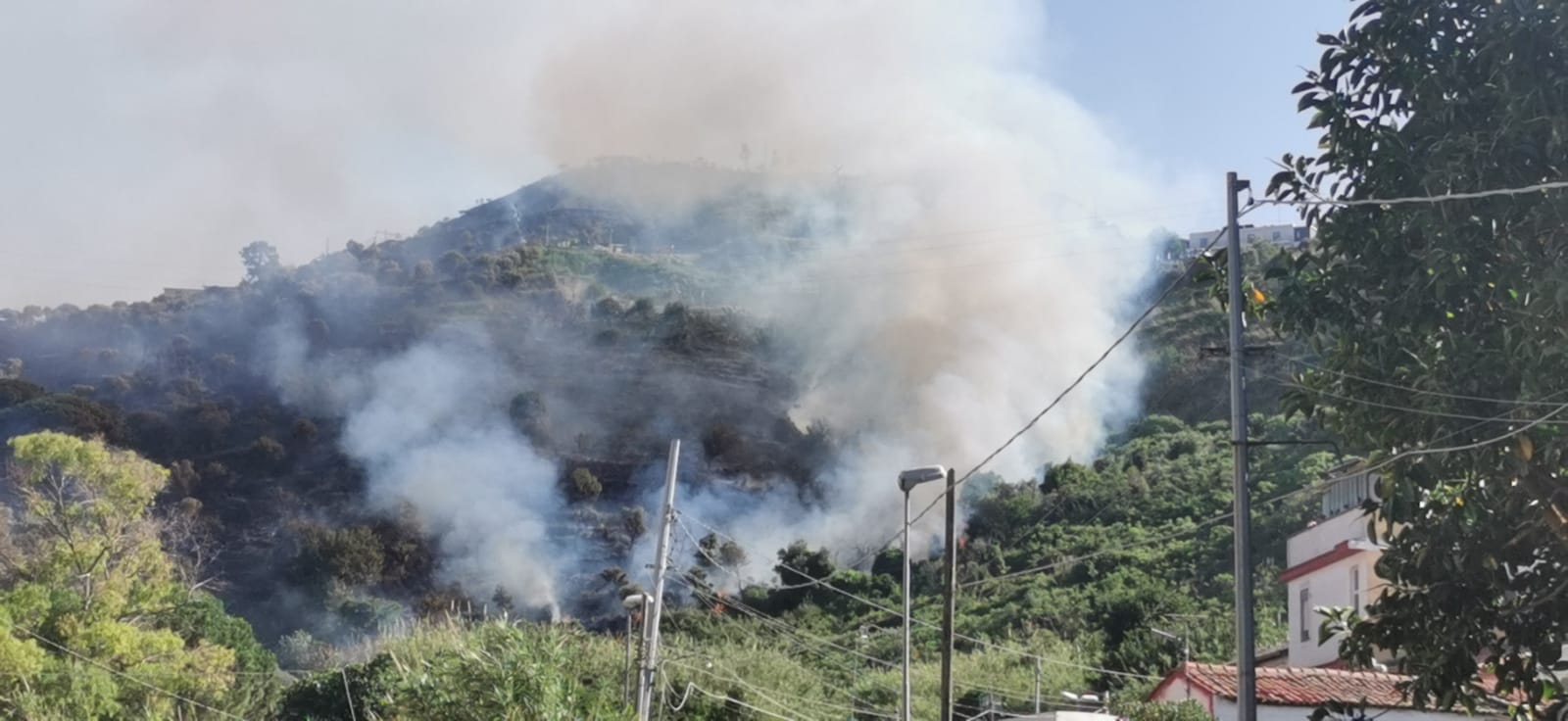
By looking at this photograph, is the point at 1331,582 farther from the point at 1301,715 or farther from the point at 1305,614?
the point at 1301,715

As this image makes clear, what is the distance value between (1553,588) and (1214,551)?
2505 inches

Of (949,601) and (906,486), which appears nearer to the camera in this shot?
(949,601)

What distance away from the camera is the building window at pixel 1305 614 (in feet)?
132

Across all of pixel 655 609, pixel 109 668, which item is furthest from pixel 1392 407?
pixel 109 668

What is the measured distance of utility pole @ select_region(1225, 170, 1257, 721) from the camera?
667 inches

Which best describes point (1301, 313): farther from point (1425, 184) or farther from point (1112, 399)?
point (1112, 399)

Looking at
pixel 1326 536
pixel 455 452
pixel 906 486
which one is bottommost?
pixel 1326 536

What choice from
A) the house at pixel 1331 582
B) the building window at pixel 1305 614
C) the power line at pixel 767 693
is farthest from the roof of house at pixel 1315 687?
the power line at pixel 767 693

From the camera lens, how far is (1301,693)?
3000 cm

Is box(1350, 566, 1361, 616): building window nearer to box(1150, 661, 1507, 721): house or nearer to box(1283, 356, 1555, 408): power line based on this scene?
box(1150, 661, 1507, 721): house

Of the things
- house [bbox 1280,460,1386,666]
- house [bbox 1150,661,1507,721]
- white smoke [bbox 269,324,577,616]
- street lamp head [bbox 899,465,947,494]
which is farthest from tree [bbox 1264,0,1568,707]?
white smoke [bbox 269,324,577,616]

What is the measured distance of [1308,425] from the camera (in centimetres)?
7512

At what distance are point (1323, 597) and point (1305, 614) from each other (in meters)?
0.61

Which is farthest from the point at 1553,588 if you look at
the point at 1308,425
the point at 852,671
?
the point at 1308,425
